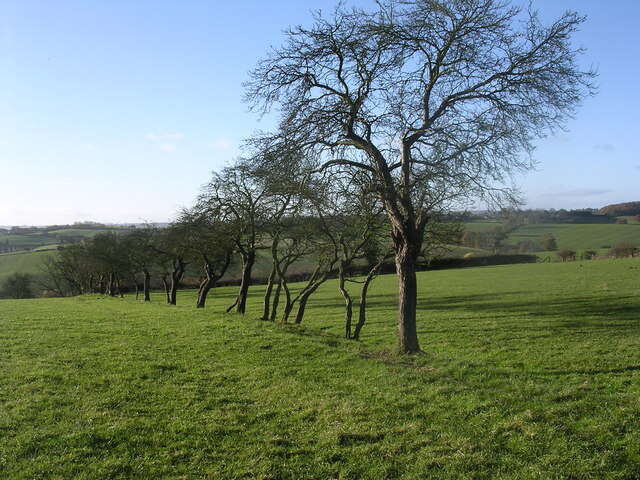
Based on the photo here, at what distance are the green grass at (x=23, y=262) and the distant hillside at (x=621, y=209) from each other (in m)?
115

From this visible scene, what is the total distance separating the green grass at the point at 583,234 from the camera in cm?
8238

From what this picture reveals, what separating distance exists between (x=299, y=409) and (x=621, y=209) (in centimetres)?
11807

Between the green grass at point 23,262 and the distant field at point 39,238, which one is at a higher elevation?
the distant field at point 39,238

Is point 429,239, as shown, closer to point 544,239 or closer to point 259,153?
point 259,153

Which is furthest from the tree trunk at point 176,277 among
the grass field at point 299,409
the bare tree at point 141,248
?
the grass field at point 299,409

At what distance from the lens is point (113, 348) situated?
12.0m

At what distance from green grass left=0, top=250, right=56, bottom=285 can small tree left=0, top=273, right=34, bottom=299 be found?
298 inches

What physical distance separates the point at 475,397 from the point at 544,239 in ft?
282

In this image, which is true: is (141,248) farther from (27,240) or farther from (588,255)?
(27,240)

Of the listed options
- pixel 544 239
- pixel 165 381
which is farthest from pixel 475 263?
pixel 165 381

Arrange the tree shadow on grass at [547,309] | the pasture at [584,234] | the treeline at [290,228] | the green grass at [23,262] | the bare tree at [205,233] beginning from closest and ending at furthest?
1. the treeline at [290,228]
2. the tree shadow on grass at [547,309]
3. the bare tree at [205,233]
4. the green grass at [23,262]
5. the pasture at [584,234]

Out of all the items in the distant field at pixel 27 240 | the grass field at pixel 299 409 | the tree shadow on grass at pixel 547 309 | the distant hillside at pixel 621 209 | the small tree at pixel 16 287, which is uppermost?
the distant hillside at pixel 621 209

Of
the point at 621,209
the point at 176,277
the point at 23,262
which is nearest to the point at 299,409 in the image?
the point at 176,277

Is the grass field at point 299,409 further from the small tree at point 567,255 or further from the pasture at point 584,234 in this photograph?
the pasture at point 584,234
